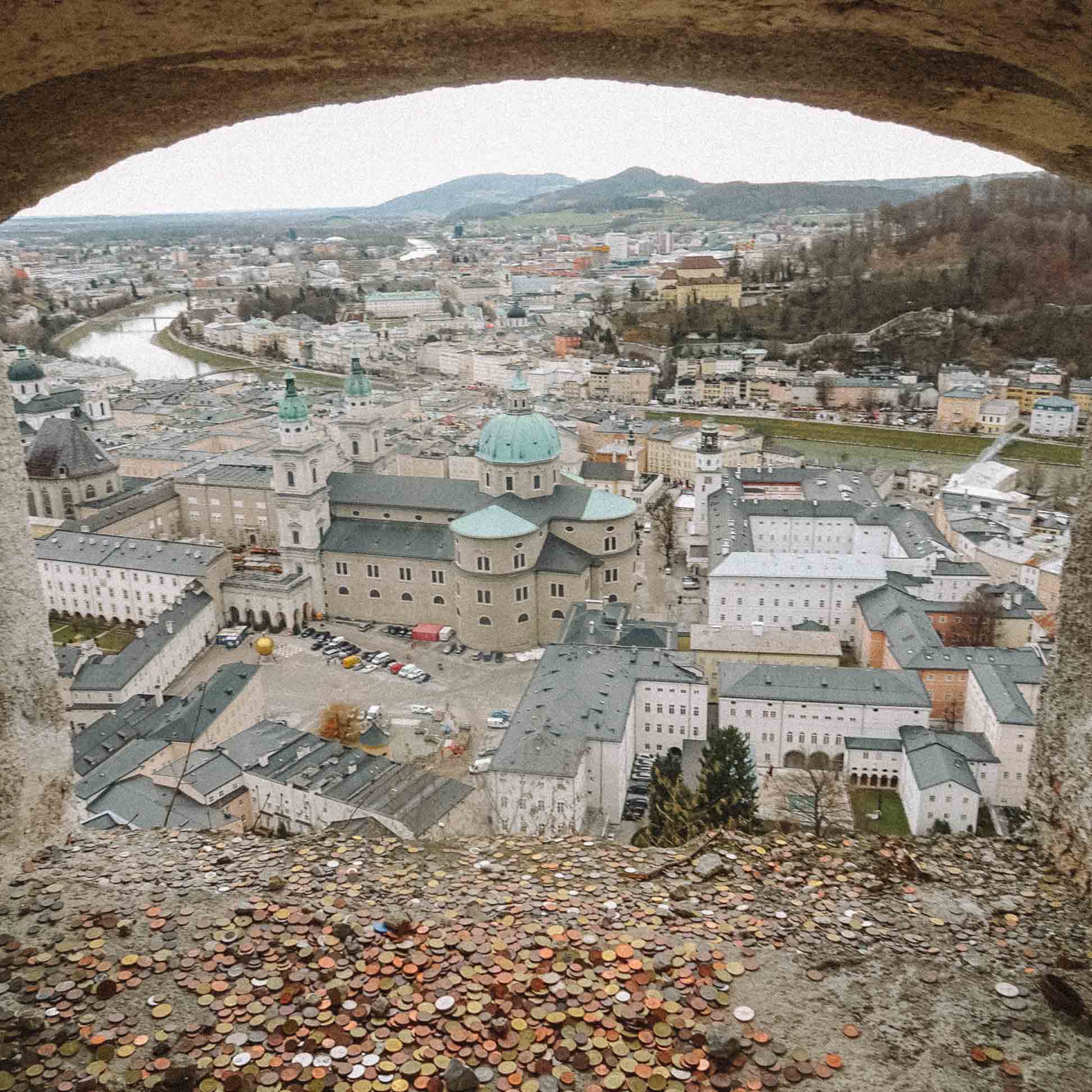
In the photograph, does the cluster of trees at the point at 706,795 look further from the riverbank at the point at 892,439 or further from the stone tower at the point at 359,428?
the riverbank at the point at 892,439

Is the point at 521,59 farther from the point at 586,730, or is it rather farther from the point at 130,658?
the point at 130,658

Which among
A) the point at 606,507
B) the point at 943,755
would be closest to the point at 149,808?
the point at 943,755

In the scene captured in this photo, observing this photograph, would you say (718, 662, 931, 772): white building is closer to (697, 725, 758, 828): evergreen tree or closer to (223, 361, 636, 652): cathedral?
(697, 725, 758, 828): evergreen tree

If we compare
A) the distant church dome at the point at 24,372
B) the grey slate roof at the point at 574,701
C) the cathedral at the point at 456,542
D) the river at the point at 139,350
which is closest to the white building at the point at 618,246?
the river at the point at 139,350

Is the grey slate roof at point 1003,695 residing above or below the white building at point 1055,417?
above

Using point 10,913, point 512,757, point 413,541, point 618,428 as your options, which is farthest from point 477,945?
point 618,428

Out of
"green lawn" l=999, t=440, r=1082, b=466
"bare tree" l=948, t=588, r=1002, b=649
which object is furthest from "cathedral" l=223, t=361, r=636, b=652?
"green lawn" l=999, t=440, r=1082, b=466
